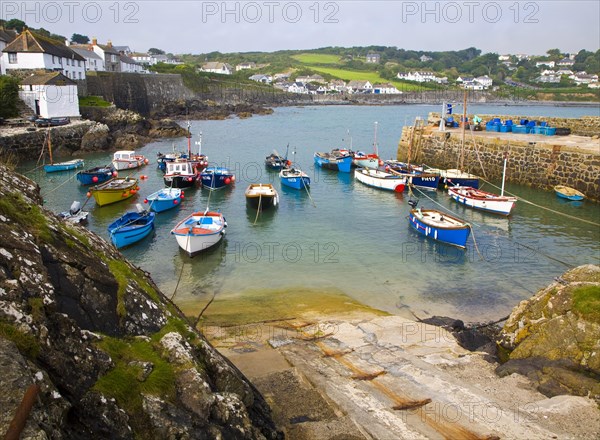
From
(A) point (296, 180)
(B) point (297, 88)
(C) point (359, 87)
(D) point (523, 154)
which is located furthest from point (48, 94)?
(C) point (359, 87)

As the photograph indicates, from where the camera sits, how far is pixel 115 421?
4773 mm

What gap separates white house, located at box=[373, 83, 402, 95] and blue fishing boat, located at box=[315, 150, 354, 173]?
131347 mm

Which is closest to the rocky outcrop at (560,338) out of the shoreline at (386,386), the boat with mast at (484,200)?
the shoreline at (386,386)

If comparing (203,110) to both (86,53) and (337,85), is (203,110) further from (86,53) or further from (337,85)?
(337,85)

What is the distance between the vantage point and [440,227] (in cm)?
2283

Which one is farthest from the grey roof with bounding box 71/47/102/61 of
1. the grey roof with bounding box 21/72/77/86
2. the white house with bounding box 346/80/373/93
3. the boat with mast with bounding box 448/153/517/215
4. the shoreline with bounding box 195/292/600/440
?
the white house with bounding box 346/80/373/93

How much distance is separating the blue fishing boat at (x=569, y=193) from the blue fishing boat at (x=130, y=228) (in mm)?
25404

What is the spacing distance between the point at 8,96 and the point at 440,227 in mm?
43482

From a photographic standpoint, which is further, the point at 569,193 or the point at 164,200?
the point at 569,193

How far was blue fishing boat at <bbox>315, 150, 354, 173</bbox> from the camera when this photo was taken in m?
42.5

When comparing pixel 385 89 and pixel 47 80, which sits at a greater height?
pixel 385 89

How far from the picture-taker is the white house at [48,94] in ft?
166

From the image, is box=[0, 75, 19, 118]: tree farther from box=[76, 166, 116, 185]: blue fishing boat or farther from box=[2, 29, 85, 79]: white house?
box=[76, 166, 116, 185]: blue fishing boat

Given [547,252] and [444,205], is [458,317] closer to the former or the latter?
[547,252]
